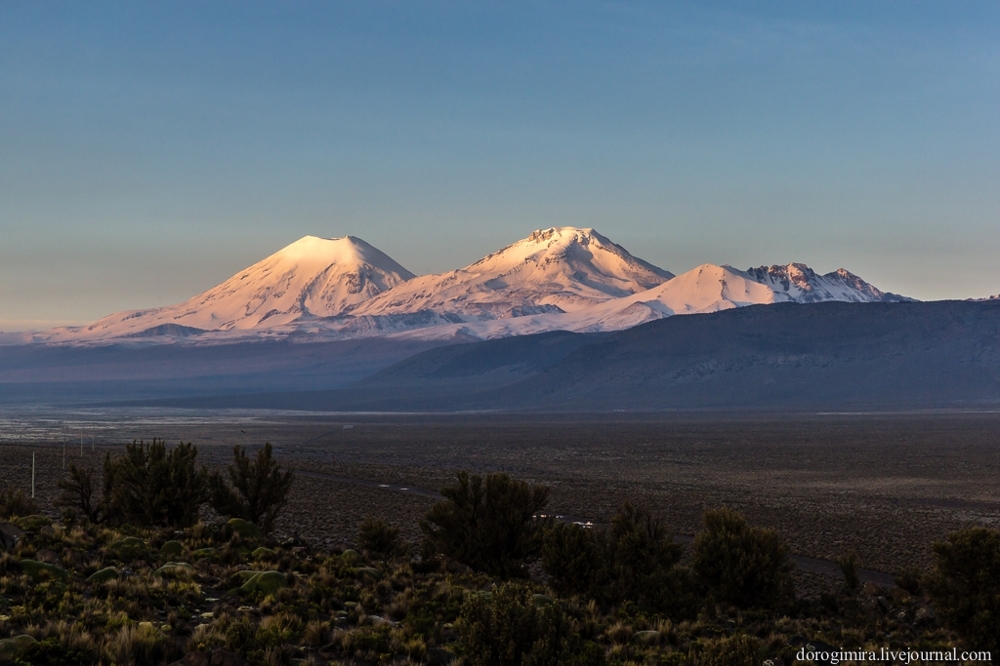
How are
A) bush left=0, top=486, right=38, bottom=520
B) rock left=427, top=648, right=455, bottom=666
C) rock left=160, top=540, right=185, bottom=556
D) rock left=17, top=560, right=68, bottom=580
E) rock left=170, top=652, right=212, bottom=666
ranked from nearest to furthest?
rock left=170, top=652, right=212, bottom=666 → rock left=427, top=648, right=455, bottom=666 → rock left=17, top=560, right=68, bottom=580 → rock left=160, top=540, right=185, bottom=556 → bush left=0, top=486, right=38, bottom=520

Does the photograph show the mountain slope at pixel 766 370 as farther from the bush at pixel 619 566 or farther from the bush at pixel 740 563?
the bush at pixel 619 566

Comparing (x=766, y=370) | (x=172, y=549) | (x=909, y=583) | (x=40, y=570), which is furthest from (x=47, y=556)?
(x=766, y=370)

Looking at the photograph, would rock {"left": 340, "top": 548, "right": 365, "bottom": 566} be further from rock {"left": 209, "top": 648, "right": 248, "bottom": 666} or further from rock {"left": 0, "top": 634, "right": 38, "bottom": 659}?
rock {"left": 0, "top": 634, "right": 38, "bottom": 659}

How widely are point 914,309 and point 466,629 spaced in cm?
19335

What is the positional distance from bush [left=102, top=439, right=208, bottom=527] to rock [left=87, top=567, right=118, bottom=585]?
8688 mm

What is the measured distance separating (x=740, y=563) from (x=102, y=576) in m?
10.5

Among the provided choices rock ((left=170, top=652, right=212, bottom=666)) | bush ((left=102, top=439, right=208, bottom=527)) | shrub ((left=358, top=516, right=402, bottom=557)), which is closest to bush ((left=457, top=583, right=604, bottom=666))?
rock ((left=170, top=652, right=212, bottom=666))

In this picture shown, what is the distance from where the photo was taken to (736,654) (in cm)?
969

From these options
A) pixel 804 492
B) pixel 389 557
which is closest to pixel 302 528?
pixel 389 557

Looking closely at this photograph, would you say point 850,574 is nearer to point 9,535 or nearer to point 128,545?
point 128,545

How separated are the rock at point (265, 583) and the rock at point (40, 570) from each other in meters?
2.19

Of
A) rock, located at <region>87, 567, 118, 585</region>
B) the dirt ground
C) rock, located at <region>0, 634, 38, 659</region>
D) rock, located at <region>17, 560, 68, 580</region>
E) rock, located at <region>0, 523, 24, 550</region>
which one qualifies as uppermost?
rock, located at <region>0, 523, 24, 550</region>

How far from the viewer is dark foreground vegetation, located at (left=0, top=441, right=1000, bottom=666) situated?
991 centimetres

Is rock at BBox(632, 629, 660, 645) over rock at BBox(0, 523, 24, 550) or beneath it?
beneath
